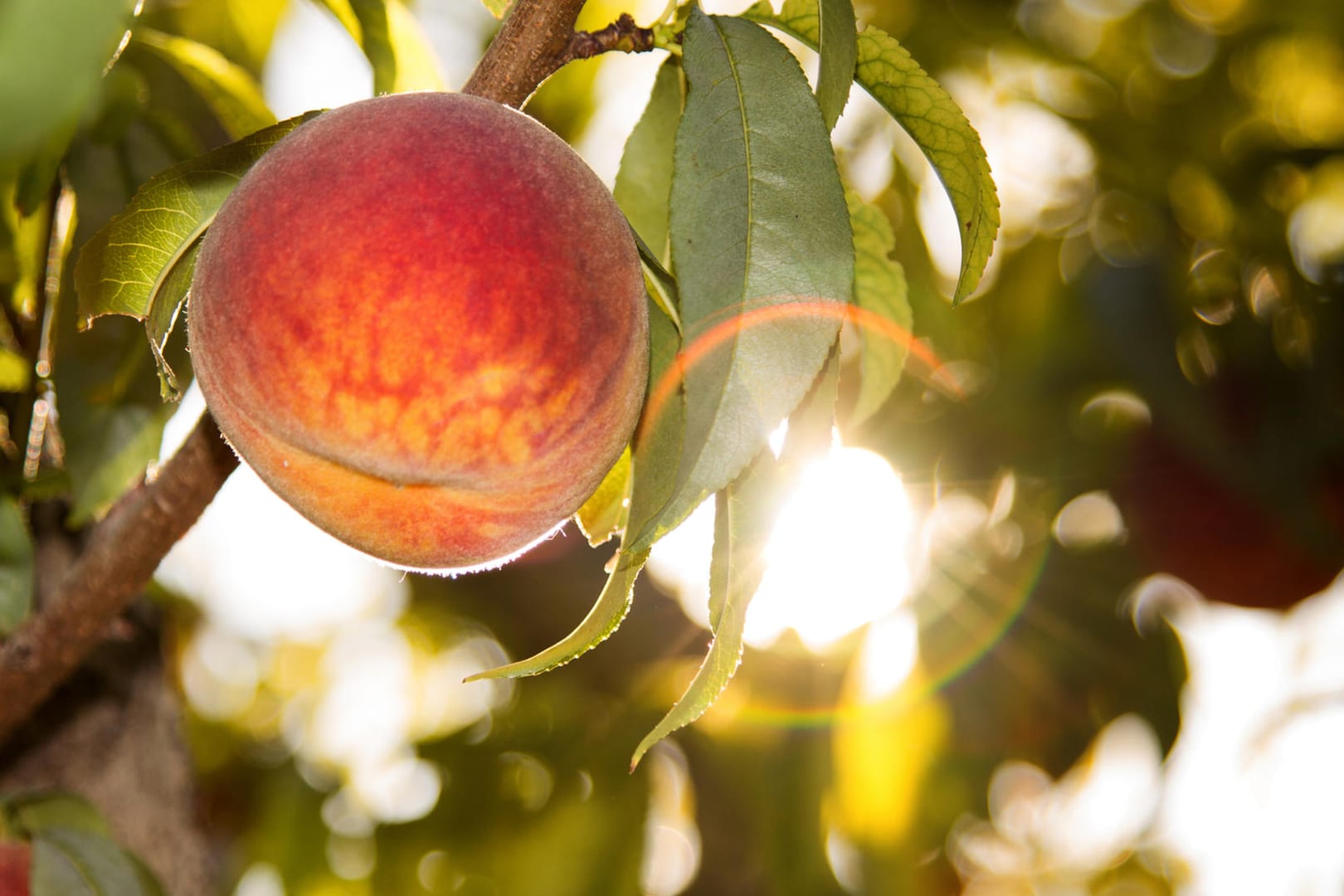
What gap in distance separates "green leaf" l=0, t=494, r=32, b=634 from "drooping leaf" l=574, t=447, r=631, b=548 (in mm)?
593

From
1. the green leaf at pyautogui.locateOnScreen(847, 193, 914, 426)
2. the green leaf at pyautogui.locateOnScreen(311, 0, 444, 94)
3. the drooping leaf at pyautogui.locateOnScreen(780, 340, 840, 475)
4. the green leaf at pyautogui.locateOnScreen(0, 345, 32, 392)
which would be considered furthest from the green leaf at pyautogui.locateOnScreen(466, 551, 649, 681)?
the green leaf at pyautogui.locateOnScreen(0, 345, 32, 392)

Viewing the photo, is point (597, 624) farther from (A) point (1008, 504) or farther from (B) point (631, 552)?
(A) point (1008, 504)

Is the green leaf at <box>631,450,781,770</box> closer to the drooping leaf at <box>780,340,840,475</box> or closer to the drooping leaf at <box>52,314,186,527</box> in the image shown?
the drooping leaf at <box>780,340,840,475</box>

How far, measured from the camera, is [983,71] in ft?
6.84

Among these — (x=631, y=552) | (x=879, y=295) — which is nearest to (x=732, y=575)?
(x=631, y=552)

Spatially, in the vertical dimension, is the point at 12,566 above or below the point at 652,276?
below

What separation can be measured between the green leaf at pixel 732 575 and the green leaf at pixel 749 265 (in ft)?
0.20

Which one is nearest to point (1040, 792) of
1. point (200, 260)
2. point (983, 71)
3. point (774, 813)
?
point (774, 813)

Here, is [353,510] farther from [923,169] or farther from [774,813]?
[923,169]

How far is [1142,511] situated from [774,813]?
897 mm

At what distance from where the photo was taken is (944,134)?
795 millimetres

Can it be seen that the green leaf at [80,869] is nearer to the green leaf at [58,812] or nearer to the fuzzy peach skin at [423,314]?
the green leaf at [58,812]

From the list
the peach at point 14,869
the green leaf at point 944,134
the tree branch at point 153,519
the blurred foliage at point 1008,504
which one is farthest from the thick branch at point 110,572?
the blurred foliage at point 1008,504

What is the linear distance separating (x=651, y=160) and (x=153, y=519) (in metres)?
0.50
